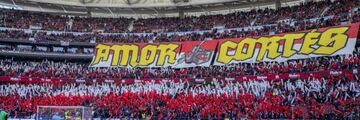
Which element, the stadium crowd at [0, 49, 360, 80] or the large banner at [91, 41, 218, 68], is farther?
the large banner at [91, 41, 218, 68]

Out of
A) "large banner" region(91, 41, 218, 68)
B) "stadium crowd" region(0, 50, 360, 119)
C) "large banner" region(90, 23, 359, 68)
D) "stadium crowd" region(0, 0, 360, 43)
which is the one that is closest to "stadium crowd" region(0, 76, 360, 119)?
"stadium crowd" region(0, 50, 360, 119)

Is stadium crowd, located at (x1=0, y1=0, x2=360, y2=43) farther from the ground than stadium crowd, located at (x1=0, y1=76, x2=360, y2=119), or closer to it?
farther from the ground

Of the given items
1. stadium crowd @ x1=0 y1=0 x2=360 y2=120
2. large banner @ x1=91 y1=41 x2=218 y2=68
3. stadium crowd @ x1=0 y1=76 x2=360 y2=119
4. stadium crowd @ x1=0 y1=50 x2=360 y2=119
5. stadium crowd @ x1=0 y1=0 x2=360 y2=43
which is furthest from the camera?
large banner @ x1=91 y1=41 x2=218 y2=68

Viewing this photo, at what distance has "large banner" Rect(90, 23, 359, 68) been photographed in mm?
36469

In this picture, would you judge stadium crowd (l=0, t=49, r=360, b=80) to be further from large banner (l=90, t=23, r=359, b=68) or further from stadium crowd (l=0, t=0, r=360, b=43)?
stadium crowd (l=0, t=0, r=360, b=43)

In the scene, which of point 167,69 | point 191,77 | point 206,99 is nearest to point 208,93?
point 206,99

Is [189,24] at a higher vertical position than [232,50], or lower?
higher

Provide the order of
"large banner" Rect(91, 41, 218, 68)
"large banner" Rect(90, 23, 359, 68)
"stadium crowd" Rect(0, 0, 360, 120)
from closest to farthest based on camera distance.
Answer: "stadium crowd" Rect(0, 0, 360, 120)
"large banner" Rect(90, 23, 359, 68)
"large banner" Rect(91, 41, 218, 68)

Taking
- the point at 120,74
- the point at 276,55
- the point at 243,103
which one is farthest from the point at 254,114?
the point at 120,74

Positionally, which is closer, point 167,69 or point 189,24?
point 167,69

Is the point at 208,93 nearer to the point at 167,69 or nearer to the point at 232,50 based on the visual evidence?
the point at 232,50

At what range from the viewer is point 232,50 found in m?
44.2

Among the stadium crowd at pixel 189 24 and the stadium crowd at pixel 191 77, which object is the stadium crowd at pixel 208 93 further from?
the stadium crowd at pixel 189 24

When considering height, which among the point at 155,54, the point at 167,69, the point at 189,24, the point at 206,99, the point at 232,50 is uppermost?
the point at 189,24
